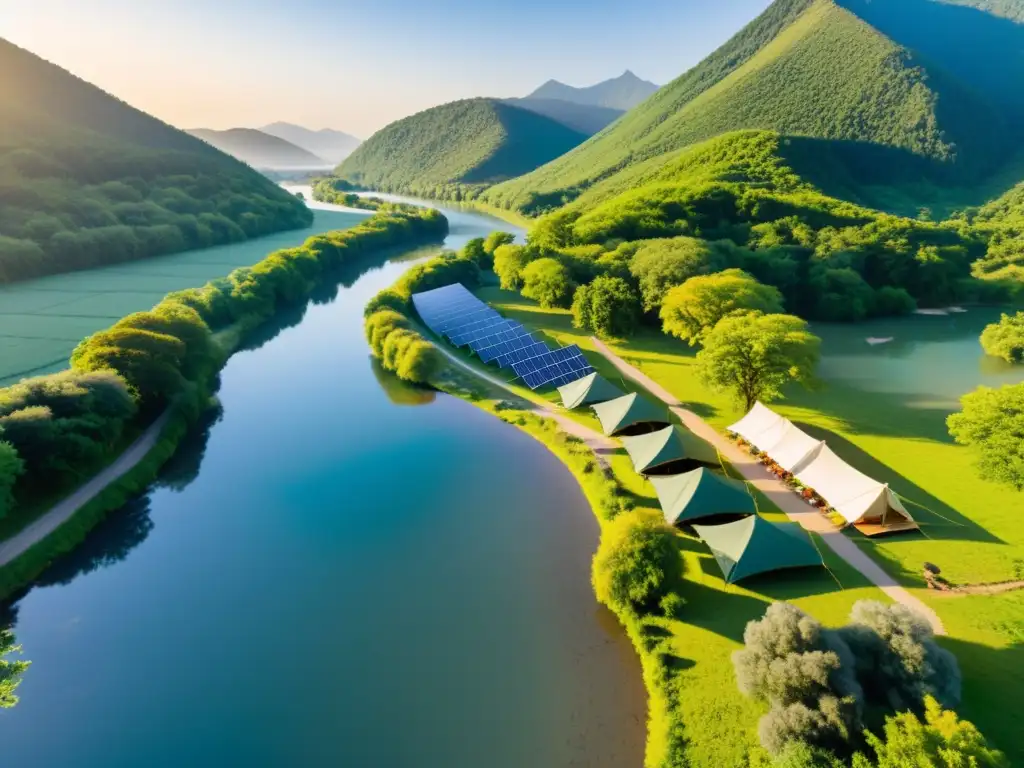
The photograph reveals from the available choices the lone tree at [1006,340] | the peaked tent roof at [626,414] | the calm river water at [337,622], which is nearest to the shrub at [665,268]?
the peaked tent roof at [626,414]

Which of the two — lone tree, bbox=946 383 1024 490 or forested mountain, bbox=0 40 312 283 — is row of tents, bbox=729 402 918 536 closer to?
lone tree, bbox=946 383 1024 490

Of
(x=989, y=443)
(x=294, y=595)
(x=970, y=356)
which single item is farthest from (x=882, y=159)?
(x=294, y=595)

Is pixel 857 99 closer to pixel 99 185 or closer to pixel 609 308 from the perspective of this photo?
pixel 609 308

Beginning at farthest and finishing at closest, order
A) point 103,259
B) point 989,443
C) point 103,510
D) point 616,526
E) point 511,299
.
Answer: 1. point 103,259
2. point 511,299
3. point 103,510
4. point 989,443
5. point 616,526

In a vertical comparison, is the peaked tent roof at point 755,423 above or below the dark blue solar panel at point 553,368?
above

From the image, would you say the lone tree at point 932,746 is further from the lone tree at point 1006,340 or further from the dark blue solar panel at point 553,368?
the lone tree at point 1006,340

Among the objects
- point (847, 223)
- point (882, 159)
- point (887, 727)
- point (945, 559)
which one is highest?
point (882, 159)

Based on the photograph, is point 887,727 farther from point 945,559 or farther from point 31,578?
point 31,578
